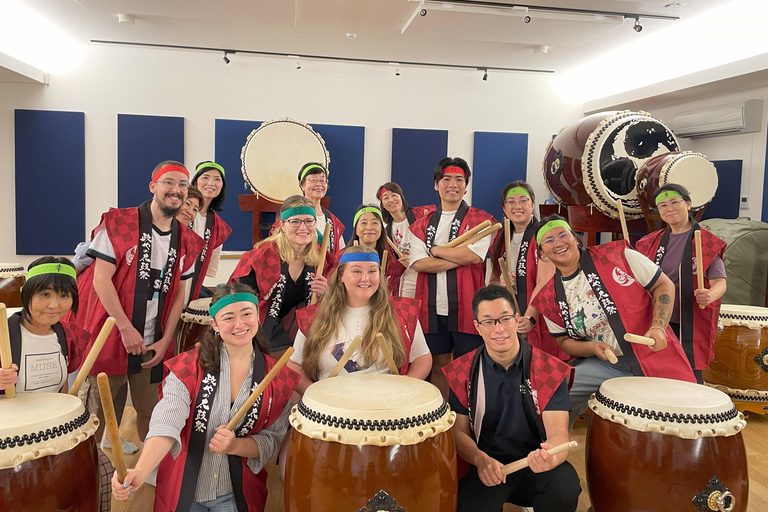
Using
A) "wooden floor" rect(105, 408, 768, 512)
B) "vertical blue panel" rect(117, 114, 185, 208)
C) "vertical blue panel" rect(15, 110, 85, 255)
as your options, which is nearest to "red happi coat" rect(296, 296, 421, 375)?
"wooden floor" rect(105, 408, 768, 512)

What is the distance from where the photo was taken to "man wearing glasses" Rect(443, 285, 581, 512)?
1.82 m

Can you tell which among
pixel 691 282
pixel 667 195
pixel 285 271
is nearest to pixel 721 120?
pixel 667 195

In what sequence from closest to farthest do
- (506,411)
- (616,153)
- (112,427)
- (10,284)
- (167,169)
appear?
(112,427), (506,411), (167,169), (10,284), (616,153)

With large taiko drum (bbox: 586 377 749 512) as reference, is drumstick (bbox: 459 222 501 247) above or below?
above

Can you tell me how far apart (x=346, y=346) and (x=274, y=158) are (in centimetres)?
315

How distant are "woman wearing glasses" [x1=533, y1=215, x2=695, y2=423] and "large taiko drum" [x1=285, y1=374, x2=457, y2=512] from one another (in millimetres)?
971

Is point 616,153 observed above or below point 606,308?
above

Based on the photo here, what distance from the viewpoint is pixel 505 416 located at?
6.15 feet

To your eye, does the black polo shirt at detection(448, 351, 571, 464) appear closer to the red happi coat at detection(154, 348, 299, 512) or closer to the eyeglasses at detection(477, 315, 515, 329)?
the eyeglasses at detection(477, 315, 515, 329)

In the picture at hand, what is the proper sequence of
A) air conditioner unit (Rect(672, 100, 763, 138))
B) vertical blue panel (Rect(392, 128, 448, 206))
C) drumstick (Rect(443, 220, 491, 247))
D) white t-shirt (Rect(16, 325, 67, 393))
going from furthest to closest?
vertical blue panel (Rect(392, 128, 448, 206)) → air conditioner unit (Rect(672, 100, 763, 138)) → drumstick (Rect(443, 220, 491, 247)) → white t-shirt (Rect(16, 325, 67, 393))

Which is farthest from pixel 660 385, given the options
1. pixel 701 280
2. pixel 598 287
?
pixel 701 280

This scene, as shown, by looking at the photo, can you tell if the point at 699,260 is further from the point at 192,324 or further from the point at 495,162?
the point at 495,162

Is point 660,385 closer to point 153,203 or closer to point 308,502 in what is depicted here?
point 308,502

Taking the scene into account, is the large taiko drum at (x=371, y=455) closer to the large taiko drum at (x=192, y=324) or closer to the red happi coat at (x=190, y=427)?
the red happi coat at (x=190, y=427)
